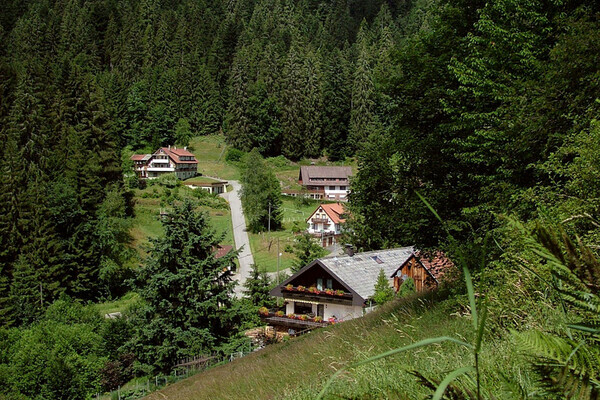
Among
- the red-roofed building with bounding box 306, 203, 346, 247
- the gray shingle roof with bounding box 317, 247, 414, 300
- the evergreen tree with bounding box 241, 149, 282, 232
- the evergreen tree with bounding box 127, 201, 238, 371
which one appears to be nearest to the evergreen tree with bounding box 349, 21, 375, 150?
the red-roofed building with bounding box 306, 203, 346, 247

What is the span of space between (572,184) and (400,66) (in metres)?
8.42

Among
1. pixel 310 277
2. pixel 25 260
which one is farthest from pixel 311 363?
pixel 25 260

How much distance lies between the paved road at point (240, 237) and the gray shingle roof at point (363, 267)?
1085 cm

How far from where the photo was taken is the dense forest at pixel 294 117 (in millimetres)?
11094

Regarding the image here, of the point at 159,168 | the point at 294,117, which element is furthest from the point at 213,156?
the point at 294,117

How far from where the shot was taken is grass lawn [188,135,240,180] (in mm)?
82088

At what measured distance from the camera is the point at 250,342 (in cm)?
2459

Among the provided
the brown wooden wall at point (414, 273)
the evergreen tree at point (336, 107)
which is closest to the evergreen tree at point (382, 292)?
the brown wooden wall at point (414, 273)

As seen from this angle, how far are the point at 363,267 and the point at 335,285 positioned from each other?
2.32 metres

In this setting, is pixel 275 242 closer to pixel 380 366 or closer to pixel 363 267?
pixel 363 267

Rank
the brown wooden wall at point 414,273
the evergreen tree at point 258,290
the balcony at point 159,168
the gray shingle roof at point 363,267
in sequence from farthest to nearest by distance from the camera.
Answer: the balcony at point 159,168 → the evergreen tree at point 258,290 → the brown wooden wall at point 414,273 → the gray shingle roof at point 363,267

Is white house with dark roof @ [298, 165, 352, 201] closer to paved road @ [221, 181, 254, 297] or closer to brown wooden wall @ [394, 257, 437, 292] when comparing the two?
paved road @ [221, 181, 254, 297]

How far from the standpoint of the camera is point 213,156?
8925cm

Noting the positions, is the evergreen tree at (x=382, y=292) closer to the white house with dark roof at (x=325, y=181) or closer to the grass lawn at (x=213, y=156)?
the white house with dark roof at (x=325, y=181)
